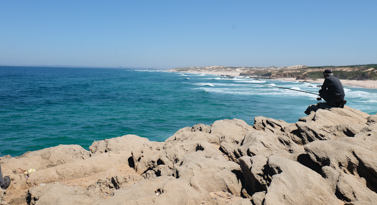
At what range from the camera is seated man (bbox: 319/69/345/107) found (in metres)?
8.41

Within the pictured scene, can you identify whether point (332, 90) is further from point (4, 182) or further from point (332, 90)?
point (4, 182)

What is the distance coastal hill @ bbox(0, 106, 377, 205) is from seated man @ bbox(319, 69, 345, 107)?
0.36m

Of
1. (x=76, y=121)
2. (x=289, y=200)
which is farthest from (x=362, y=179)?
(x=76, y=121)

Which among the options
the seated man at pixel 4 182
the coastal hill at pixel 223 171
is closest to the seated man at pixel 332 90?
the coastal hill at pixel 223 171

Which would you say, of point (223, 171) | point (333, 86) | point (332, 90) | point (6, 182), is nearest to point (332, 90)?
point (332, 90)

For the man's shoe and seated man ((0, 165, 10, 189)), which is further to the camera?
the man's shoe

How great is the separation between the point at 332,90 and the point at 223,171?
19.5ft

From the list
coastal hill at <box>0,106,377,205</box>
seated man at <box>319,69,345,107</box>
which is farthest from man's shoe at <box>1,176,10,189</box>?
seated man at <box>319,69,345,107</box>

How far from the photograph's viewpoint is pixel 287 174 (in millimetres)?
→ 4129

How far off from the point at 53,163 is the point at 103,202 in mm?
4983

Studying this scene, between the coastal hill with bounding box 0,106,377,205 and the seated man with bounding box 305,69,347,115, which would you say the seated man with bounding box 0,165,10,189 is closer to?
the coastal hill with bounding box 0,106,377,205

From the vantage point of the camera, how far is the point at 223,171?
5418 mm

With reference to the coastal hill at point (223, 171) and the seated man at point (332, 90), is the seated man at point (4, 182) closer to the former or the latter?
the coastal hill at point (223, 171)

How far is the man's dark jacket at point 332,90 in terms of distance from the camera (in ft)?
27.6
